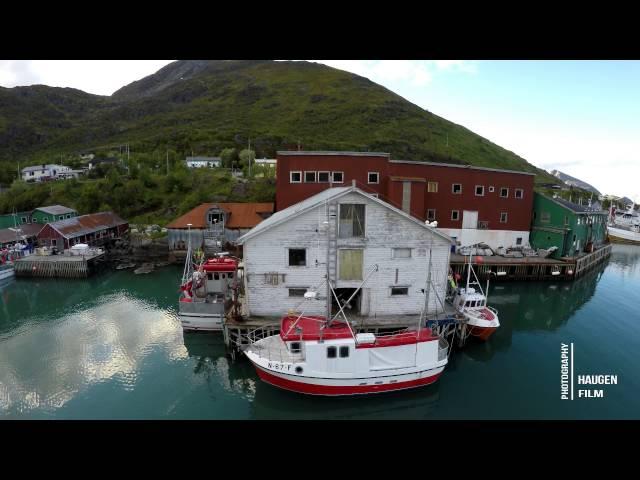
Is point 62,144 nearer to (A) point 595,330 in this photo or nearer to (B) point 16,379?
(B) point 16,379

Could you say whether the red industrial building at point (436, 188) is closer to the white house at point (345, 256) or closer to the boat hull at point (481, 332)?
the white house at point (345, 256)

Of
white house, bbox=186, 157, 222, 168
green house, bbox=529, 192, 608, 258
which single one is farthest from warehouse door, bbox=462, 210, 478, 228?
white house, bbox=186, 157, 222, 168

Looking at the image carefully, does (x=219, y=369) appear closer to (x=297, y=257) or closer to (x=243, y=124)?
(x=297, y=257)

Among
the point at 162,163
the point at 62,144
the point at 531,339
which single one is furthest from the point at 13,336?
the point at 62,144

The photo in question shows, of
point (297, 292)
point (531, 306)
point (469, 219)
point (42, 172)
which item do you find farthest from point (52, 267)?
point (42, 172)

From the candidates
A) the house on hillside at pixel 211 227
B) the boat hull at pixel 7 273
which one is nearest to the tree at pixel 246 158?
the house on hillside at pixel 211 227

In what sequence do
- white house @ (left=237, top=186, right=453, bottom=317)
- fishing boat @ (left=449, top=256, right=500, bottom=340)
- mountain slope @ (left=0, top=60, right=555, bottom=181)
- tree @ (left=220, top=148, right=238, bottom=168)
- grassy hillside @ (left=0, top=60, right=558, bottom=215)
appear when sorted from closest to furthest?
white house @ (left=237, top=186, right=453, bottom=317) < fishing boat @ (left=449, top=256, right=500, bottom=340) < tree @ (left=220, top=148, right=238, bottom=168) < grassy hillside @ (left=0, top=60, right=558, bottom=215) < mountain slope @ (left=0, top=60, right=555, bottom=181)

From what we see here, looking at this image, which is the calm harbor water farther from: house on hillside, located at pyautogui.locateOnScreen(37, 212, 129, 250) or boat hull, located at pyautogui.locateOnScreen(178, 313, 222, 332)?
house on hillside, located at pyautogui.locateOnScreen(37, 212, 129, 250)
